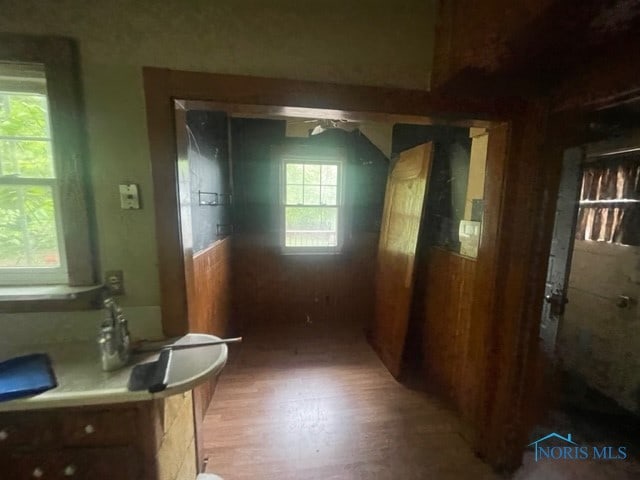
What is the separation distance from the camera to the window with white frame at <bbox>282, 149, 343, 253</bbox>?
10.6 ft

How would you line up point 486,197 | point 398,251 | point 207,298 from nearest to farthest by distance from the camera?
point 486,197, point 207,298, point 398,251

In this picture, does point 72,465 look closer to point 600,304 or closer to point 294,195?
point 294,195

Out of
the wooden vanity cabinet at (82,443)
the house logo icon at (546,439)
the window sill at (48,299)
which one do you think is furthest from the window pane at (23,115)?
A: the house logo icon at (546,439)

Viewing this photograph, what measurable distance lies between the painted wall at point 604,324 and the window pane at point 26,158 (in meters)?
2.83

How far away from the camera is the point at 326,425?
173 cm

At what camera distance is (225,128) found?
2920mm

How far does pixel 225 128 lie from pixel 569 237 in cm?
311

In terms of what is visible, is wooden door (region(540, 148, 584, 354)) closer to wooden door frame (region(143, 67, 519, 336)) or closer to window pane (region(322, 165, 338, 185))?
wooden door frame (region(143, 67, 519, 336))

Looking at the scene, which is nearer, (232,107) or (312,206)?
(232,107)

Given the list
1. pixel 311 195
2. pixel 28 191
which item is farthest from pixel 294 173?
pixel 28 191

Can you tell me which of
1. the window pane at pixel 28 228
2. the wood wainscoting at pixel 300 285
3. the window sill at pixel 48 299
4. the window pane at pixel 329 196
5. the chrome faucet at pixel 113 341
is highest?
the window pane at pixel 329 196

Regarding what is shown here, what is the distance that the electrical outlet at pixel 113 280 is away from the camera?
113cm

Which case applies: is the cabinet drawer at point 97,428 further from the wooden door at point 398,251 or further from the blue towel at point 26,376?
the wooden door at point 398,251

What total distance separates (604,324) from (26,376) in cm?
319
